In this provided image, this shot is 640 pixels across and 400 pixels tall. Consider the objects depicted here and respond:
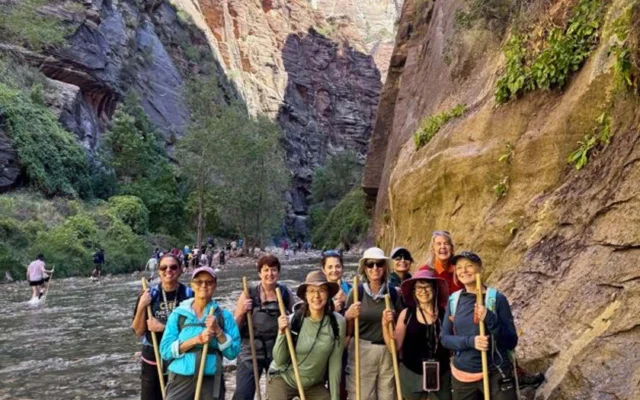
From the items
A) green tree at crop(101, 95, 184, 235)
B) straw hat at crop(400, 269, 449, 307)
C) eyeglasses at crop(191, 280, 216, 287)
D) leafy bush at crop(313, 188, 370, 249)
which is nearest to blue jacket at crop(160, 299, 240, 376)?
eyeglasses at crop(191, 280, 216, 287)

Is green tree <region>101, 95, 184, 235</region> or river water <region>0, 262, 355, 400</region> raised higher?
green tree <region>101, 95, 184, 235</region>

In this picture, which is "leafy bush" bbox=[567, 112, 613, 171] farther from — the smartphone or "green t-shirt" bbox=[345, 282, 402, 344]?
the smartphone

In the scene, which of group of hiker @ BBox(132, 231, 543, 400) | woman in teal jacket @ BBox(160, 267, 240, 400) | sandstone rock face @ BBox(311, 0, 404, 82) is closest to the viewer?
group of hiker @ BBox(132, 231, 543, 400)

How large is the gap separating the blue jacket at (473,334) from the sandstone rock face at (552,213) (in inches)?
40.6

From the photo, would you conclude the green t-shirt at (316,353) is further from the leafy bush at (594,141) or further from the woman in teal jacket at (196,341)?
the leafy bush at (594,141)

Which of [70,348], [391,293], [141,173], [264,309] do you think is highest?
[141,173]

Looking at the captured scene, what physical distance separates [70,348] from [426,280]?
912cm

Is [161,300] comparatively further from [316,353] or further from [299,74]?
[299,74]

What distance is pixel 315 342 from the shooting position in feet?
15.4

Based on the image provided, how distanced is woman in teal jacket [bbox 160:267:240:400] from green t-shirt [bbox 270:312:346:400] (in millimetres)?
403

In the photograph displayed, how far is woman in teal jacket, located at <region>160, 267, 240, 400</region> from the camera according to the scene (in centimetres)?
457

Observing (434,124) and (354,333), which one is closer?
(354,333)

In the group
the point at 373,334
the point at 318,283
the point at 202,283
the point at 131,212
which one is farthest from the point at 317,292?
the point at 131,212

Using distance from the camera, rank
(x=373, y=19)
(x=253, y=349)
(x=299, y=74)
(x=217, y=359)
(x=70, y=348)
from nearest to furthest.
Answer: (x=217, y=359)
(x=253, y=349)
(x=70, y=348)
(x=299, y=74)
(x=373, y=19)
